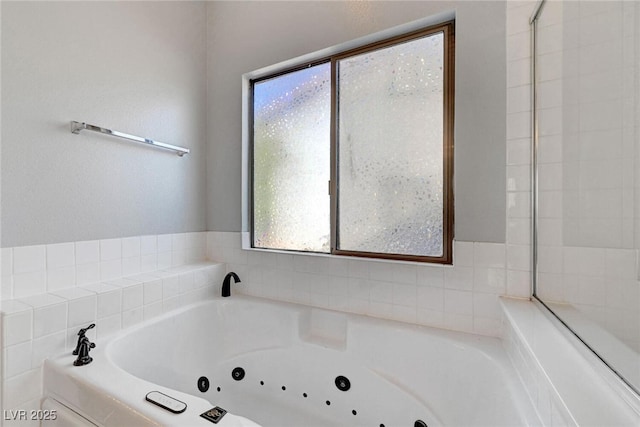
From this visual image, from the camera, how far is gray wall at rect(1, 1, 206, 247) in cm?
124

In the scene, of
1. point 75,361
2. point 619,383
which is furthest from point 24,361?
point 619,383

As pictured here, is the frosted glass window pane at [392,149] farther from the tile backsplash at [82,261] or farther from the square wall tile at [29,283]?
the square wall tile at [29,283]

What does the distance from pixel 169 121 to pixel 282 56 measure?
87cm

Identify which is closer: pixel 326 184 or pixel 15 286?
pixel 15 286

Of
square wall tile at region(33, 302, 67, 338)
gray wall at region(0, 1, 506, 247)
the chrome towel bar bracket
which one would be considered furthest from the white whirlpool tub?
the chrome towel bar bracket

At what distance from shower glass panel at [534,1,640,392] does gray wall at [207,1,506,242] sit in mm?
175

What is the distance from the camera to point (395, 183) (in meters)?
1.64

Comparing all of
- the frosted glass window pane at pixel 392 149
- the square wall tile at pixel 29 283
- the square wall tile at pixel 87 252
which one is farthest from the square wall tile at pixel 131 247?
the frosted glass window pane at pixel 392 149

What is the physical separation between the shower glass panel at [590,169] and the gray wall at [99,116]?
6.83ft

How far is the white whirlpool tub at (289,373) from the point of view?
987 mm

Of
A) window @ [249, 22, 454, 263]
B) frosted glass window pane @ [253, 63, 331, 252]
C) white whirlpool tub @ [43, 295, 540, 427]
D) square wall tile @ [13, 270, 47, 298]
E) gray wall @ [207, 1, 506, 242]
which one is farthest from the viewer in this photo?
frosted glass window pane @ [253, 63, 331, 252]

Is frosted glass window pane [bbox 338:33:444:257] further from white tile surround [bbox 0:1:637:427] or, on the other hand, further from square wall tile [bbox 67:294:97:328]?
square wall tile [bbox 67:294:97:328]

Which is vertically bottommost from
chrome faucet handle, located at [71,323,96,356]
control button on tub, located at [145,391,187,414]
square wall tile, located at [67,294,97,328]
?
control button on tub, located at [145,391,187,414]

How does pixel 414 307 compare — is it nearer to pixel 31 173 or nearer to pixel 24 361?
pixel 24 361
